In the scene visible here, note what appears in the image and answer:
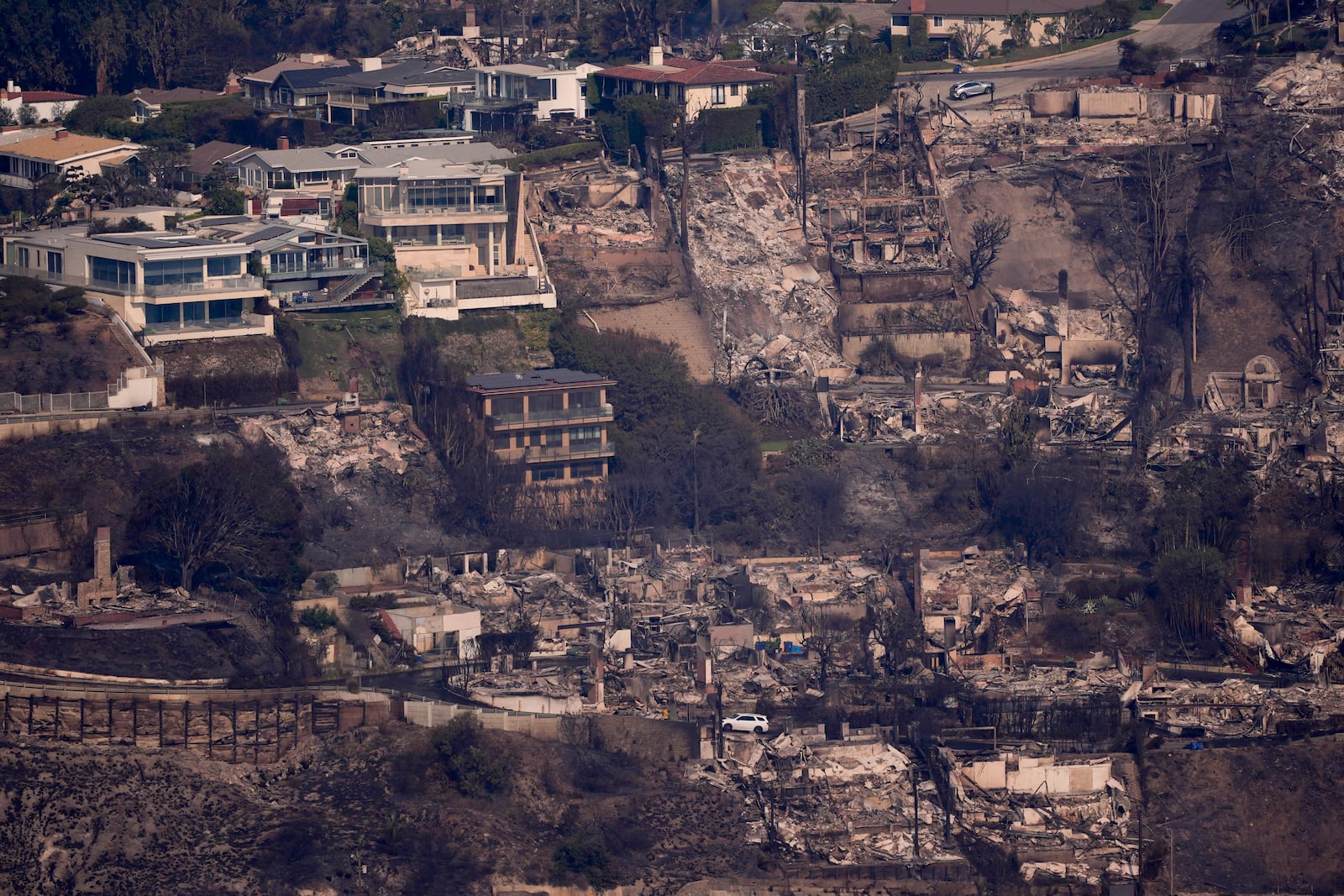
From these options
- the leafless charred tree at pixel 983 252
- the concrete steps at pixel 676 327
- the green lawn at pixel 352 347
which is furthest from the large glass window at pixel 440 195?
the leafless charred tree at pixel 983 252

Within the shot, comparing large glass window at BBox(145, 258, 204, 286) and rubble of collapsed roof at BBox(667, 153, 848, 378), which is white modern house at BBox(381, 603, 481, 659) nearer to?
large glass window at BBox(145, 258, 204, 286)

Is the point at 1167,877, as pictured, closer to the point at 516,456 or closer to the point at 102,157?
the point at 516,456

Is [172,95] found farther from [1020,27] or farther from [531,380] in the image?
[1020,27]

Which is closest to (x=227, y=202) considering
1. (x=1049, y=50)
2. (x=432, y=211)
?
(x=432, y=211)

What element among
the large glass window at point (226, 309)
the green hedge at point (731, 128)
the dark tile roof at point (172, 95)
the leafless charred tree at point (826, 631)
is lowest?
the leafless charred tree at point (826, 631)

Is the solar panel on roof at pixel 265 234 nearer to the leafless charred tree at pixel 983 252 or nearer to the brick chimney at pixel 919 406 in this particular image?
the brick chimney at pixel 919 406

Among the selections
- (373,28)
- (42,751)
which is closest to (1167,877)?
(42,751)
